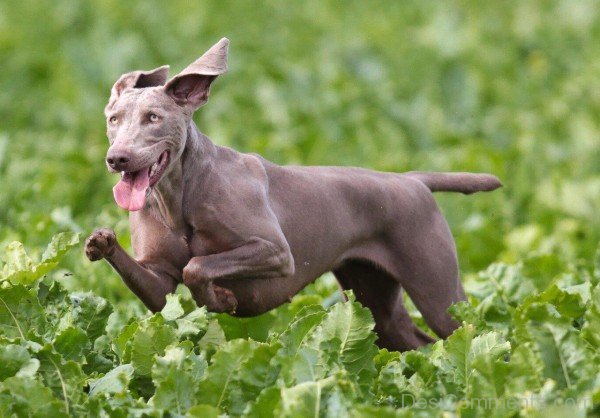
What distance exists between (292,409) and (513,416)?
0.86 m

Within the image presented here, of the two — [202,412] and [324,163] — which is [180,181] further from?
[324,163]

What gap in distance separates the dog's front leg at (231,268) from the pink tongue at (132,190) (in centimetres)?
43

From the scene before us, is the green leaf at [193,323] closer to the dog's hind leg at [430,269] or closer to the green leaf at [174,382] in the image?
the green leaf at [174,382]

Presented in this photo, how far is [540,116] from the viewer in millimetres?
17969

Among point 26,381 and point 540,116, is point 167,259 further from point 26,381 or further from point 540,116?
point 540,116

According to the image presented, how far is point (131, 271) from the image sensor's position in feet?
23.9

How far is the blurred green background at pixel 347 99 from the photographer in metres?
12.6

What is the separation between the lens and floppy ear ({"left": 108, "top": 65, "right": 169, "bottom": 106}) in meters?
7.47

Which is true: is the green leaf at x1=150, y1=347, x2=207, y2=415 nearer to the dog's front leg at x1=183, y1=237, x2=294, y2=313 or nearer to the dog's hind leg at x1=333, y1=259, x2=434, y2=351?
the dog's front leg at x1=183, y1=237, x2=294, y2=313

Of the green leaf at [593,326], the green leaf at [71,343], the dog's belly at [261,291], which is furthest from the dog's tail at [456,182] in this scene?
the green leaf at [71,343]

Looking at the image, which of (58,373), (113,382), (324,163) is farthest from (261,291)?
(324,163)

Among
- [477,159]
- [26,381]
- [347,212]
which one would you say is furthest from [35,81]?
[26,381]

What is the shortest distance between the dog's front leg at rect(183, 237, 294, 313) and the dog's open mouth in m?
0.42

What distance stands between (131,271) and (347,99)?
9964 mm
